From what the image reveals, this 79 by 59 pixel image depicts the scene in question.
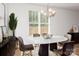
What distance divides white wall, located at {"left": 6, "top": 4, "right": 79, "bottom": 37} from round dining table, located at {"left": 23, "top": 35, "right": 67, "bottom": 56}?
107mm

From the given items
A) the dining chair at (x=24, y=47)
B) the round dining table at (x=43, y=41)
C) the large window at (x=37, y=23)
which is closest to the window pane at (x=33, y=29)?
the large window at (x=37, y=23)

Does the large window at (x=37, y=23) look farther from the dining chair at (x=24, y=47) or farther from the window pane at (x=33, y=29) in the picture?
the dining chair at (x=24, y=47)

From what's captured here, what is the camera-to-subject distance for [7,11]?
2.58 metres

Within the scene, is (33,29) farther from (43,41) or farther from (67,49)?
(67,49)

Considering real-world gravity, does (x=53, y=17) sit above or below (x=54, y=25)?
above

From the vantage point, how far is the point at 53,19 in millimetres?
2695

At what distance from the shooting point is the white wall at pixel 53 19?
8.53 feet

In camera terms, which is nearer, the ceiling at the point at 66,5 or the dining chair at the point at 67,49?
the ceiling at the point at 66,5

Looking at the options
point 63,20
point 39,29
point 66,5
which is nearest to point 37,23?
point 39,29

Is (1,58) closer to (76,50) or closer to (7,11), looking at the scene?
(7,11)

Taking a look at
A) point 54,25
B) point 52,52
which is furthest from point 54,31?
point 52,52

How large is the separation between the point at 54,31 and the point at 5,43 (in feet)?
3.47

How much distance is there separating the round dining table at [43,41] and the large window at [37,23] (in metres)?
0.14

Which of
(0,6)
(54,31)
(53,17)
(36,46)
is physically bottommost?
(36,46)
